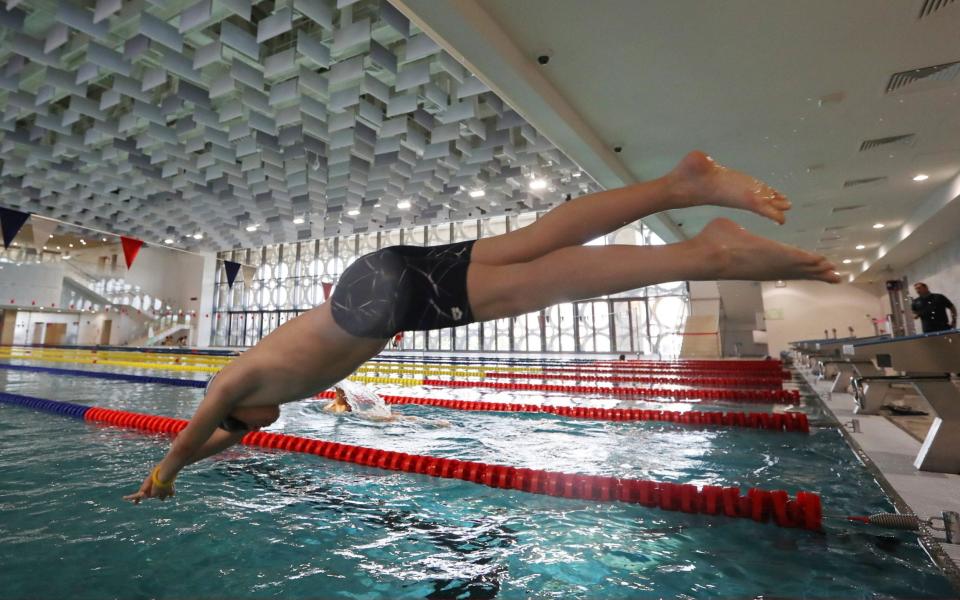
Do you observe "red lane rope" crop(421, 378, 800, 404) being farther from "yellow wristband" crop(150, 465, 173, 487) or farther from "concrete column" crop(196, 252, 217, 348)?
"concrete column" crop(196, 252, 217, 348)

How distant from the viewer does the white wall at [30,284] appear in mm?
19516

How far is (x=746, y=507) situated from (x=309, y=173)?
11.4 m

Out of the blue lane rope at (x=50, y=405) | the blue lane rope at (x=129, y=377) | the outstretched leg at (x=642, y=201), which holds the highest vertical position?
the outstretched leg at (x=642, y=201)

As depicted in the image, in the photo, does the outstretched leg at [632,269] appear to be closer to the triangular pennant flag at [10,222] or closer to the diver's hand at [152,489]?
the diver's hand at [152,489]

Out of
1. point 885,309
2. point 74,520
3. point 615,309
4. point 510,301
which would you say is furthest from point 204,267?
point 885,309

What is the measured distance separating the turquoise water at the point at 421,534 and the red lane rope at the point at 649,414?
592 millimetres

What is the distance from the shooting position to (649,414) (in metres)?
4.71

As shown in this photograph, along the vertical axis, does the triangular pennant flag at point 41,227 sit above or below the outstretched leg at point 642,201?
above

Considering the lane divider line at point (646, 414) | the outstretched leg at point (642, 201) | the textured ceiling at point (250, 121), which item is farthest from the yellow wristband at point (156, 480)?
the textured ceiling at point (250, 121)

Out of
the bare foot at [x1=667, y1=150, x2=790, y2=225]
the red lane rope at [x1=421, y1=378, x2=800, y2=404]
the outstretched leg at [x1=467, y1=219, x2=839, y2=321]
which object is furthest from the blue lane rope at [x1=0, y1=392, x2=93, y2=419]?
the bare foot at [x1=667, y1=150, x2=790, y2=225]

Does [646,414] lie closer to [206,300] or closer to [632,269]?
[632,269]

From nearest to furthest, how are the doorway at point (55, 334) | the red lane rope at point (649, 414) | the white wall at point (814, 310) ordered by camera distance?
1. the red lane rope at point (649, 414)
2. the white wall at point (814, 310)
3. the doorway at point (55, 334)

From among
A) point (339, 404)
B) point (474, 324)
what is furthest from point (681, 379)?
point (474, 324)

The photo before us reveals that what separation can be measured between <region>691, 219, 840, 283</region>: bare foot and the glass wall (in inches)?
475
